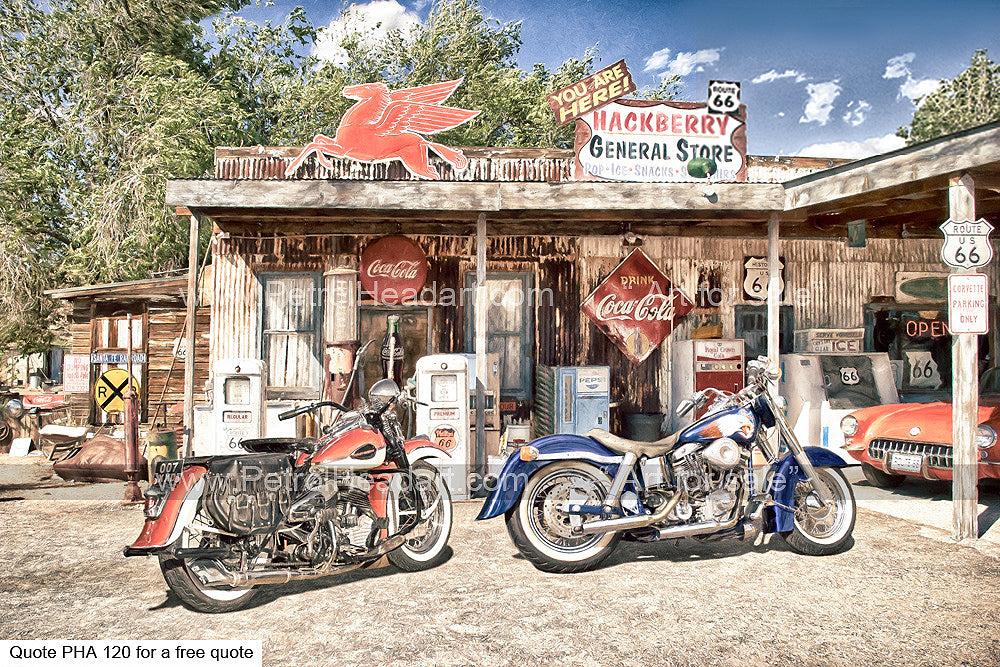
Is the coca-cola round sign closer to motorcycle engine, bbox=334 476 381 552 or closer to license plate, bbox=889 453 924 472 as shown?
motorcycle engine, bbox=334 476 381 552

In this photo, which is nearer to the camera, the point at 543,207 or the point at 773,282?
the point at 543,207

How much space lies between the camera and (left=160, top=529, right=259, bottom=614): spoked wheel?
13.2ft

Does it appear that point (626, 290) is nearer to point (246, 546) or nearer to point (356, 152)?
point (356, 152)

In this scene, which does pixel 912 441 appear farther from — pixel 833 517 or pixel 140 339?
pixel 140 339

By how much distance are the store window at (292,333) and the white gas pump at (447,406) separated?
3.32m

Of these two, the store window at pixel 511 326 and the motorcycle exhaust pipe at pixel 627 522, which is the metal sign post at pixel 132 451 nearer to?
the store window at pixel 511 326

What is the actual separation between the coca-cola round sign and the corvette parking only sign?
646cm

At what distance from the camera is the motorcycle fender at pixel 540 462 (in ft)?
16.1

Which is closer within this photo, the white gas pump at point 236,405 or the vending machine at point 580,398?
the white gas pump at point 236,405

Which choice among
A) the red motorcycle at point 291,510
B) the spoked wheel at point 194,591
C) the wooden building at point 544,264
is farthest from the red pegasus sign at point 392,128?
the spoked wheel at point 194,591

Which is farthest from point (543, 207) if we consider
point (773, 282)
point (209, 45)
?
point (209, 45)

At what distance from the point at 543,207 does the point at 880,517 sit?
446cm

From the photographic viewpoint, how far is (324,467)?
4516 millimetres

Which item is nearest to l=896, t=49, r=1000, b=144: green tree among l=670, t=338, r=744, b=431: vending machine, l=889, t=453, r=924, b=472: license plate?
l=670, t=338, r=744, b=431: vending machine
